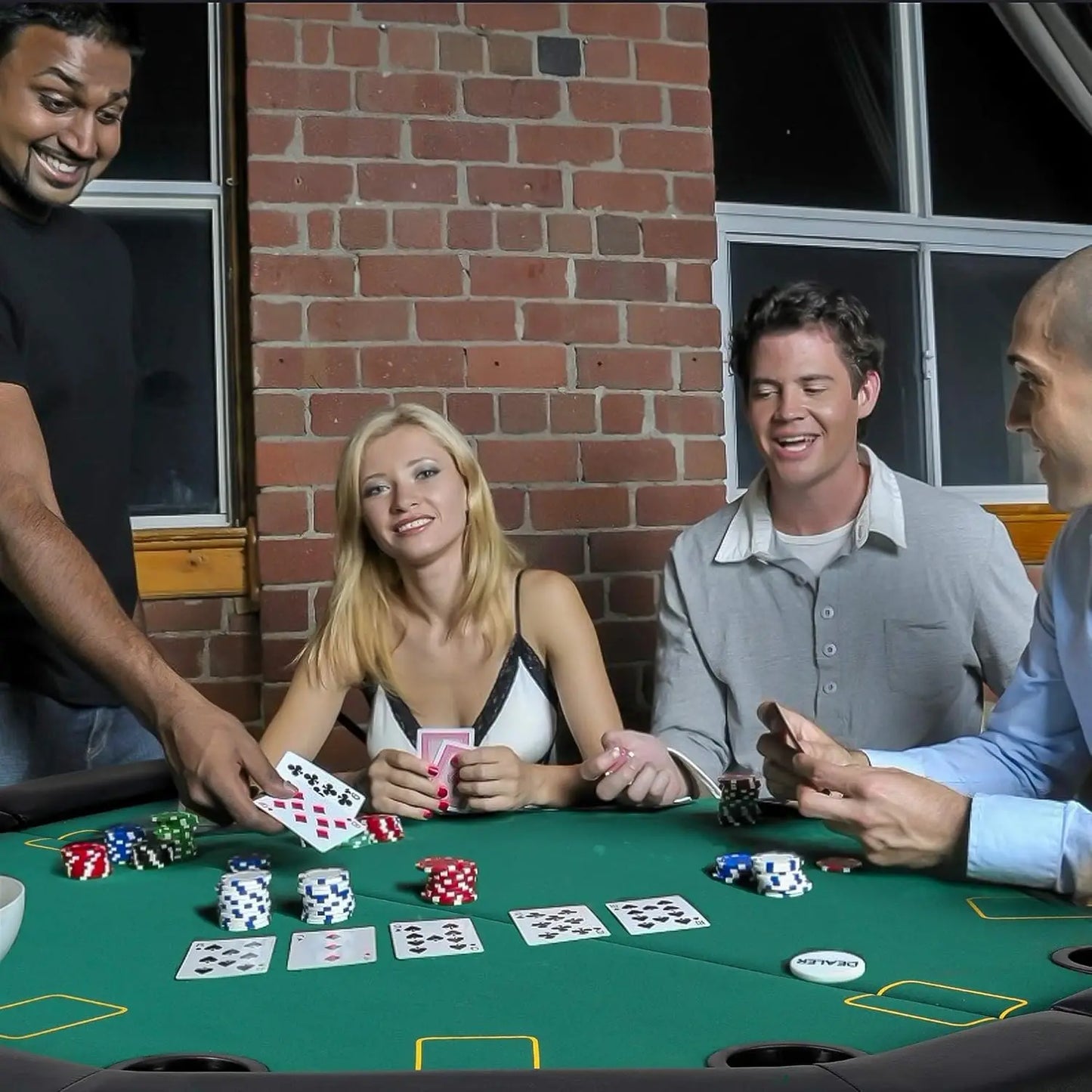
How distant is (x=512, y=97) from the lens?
2.92m

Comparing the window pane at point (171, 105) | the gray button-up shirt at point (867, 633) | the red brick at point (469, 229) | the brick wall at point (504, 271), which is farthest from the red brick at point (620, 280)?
the window pane at point (171, 105)

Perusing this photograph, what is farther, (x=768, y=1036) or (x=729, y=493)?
(x=729, y=493)

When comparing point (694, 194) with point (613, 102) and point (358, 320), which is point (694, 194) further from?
point (358, 320)

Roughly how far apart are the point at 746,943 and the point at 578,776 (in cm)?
84

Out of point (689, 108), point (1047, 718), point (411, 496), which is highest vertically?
point (689, 108)

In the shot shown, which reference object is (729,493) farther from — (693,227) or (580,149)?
(580,149)

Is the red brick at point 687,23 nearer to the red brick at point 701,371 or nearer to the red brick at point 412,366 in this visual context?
the red brick at point 701,371

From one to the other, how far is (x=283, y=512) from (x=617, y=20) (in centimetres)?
137

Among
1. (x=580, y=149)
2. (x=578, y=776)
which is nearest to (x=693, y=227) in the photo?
(x=580, y=149)

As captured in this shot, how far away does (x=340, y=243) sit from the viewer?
2.82 metres

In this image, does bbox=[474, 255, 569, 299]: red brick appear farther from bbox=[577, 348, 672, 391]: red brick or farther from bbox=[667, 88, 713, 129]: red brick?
bbox=[667, 88, 713, 129]: red brick

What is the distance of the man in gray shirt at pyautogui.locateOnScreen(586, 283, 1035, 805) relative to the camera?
2.38m

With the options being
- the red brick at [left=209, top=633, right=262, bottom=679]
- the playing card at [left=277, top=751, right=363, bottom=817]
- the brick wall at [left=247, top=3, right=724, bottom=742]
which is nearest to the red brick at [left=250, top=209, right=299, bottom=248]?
the brick wall at [left=247, top=3, right=724, bottom=742]

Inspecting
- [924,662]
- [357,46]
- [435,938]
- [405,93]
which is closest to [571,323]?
[405,93]
